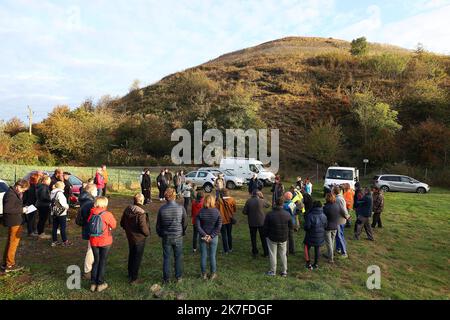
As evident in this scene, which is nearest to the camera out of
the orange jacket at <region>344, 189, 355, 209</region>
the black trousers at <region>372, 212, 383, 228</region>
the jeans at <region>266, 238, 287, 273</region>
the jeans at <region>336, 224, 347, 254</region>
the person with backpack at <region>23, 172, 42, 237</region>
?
the jeans at <region>266, 238, 287, 273</region>

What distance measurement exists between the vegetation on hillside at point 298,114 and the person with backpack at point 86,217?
2710 centimetres

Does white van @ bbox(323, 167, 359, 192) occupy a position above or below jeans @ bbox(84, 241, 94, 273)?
above

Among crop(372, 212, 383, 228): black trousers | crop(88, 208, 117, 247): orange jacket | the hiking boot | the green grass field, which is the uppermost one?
crop(88, 208, 117, 247): orange jacket

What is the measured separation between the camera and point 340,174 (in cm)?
1903

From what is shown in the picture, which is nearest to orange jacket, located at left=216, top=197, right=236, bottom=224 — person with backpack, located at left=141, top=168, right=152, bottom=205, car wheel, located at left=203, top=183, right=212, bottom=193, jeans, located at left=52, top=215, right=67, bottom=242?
jeans, located at left=52, top=215, right=67, bottom=242

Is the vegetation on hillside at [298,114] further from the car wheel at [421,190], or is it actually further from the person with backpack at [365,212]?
the person with backpack at [365,212]

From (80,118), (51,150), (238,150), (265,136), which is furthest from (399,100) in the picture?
(51,150)

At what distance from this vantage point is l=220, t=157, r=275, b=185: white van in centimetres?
2312

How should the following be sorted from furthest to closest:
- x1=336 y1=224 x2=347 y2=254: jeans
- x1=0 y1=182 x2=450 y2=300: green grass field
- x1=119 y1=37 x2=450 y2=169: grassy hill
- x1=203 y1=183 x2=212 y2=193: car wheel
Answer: x1=119 y1=37 x2=450 y2=169: grassy hill
x1=203 y1=183 x2=212 y2=193: car wheel
x1=336 y1=224 x2=347 y2=254: jeans
x1=0 y1=182 x2=450 y2=300: green grass field

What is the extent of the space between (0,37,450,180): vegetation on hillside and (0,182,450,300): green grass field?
2353 cm

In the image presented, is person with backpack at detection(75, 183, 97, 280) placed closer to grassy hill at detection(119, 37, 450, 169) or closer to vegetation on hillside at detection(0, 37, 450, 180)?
vegetation on hillside at detection(0, 37, 450, 180)

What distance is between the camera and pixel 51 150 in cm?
3603

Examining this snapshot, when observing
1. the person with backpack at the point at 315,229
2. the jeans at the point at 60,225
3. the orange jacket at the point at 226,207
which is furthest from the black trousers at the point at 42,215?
the person with backpack at the point at 315,229
